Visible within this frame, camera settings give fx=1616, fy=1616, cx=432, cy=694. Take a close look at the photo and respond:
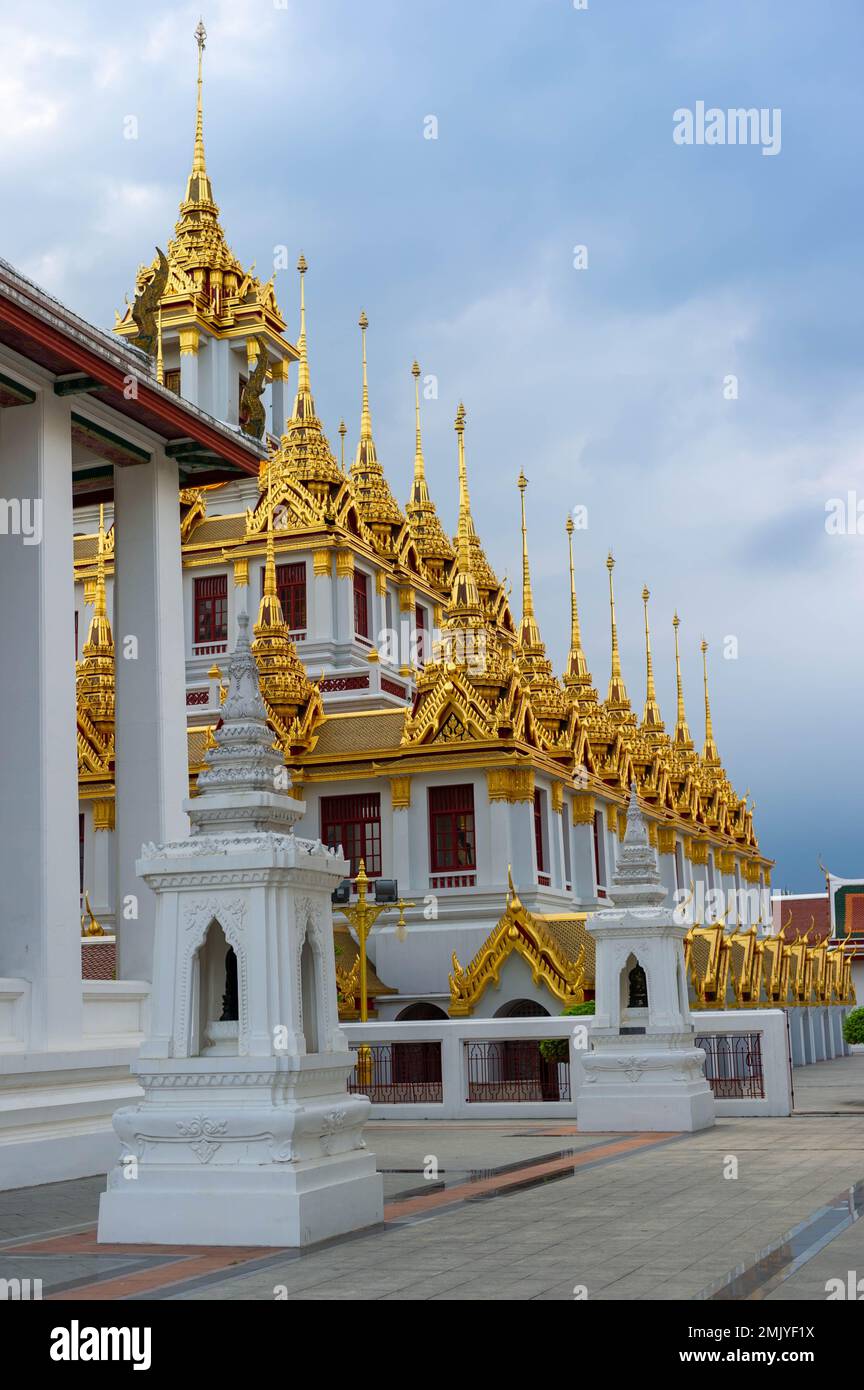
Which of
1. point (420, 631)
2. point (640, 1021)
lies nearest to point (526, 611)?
point (420, 631)

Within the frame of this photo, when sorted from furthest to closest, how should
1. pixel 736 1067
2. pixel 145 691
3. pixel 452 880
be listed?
1. pixel 452 880
2. pixel 736 1067
3. pixel 145 691

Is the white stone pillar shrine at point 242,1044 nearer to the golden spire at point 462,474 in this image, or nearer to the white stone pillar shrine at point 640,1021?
the white stone pillar shrine at point 640,1021

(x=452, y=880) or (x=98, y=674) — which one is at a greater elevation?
(x=98, y=674)

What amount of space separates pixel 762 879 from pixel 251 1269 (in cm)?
5371

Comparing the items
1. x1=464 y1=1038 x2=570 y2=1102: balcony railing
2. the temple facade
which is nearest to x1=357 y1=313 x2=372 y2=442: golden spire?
the temple facade

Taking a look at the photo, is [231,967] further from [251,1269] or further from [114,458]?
[114,458]

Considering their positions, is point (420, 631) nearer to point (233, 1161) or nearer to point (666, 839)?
point (666, 839)

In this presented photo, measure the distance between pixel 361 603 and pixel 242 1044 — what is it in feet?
92.0

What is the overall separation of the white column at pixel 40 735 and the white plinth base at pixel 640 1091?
19.7 feet

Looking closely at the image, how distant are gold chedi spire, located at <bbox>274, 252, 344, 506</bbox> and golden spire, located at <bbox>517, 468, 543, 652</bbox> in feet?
20.7

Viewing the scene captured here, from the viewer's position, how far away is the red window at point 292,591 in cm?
3672

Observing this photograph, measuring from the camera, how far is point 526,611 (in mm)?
42062

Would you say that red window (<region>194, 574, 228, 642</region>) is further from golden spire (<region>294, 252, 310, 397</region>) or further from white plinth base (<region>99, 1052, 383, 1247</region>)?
white plinth base (<region>99, 1052, 383, 1247</region>)

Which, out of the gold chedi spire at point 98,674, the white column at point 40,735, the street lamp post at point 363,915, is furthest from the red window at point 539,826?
the white column at point 40,735
